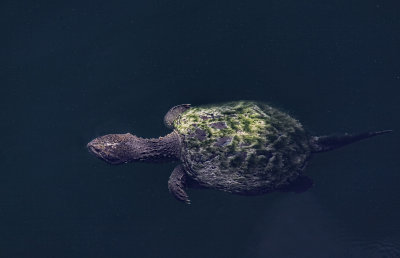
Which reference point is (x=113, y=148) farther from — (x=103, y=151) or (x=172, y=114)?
(x=172, y=114)


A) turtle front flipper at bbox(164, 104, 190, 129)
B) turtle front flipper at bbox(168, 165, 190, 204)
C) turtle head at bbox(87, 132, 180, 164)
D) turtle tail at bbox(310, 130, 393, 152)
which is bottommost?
turtle front flipper at bbox(168, 165, 190, 204)

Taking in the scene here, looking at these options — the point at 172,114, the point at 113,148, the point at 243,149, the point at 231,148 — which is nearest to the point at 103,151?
the point at 113,148

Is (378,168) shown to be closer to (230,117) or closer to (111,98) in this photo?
(230,117)

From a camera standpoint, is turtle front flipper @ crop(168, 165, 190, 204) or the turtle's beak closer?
turtle front flipper @ crop(168, 165, 190, 204)

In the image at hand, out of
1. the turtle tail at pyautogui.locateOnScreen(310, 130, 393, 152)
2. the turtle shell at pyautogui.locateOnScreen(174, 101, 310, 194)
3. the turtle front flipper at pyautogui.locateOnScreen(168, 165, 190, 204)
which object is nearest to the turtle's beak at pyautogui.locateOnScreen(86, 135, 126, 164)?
the turtle front flipper at pyautogui.locateOnScreen(168, 165, 190, 204)

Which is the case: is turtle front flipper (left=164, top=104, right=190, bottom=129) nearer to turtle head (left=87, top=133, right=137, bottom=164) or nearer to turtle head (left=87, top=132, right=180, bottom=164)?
turtle head (left=87, top=132, right=180, bottom=164)

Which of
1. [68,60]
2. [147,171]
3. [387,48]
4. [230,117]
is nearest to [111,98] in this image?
[68,60]

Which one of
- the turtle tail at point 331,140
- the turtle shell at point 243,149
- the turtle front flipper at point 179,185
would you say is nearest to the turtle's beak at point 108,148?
the turtle front flipper at point 179,185

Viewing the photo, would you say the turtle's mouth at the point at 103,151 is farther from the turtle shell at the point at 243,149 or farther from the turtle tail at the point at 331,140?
the turtle tail at the point at 331,140
